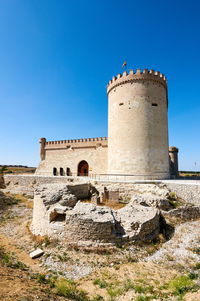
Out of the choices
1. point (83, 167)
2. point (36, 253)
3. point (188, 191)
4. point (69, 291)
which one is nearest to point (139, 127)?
point (188, 191)

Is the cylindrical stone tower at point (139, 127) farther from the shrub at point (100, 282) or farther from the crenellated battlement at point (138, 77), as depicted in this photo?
Result: the shrub at point (100, 282)

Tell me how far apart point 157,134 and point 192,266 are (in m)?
13.3

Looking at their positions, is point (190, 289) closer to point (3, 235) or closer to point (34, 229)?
point (34, 229)

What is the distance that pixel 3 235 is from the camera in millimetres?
9656

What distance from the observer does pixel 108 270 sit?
20.4 ft

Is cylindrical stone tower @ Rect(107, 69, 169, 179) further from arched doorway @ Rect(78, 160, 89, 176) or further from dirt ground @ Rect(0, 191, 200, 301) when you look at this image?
arched doorway @ Rect(78, 160, 89, 176)

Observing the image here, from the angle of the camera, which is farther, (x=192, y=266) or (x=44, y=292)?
(x=192, y=266)

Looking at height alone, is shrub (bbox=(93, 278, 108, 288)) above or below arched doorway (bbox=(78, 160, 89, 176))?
below

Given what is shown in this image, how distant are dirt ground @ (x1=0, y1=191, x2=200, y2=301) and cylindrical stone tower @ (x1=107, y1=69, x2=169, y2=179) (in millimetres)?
8488

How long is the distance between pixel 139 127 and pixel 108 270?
1368 centimetres

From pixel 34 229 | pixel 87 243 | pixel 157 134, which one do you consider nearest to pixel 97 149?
pixel 157 134

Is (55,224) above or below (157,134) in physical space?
below

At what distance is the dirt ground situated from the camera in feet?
15.1

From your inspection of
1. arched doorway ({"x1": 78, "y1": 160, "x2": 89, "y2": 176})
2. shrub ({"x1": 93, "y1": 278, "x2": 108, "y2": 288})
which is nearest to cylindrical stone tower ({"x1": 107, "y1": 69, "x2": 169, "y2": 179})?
arched doorway ({"x1": 78, "y1": 160, "x2": 89, "y2": 176})
